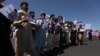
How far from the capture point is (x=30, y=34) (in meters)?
8.45

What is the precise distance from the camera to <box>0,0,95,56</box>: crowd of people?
579 cm

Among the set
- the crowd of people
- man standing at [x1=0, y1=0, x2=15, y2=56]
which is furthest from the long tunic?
man standing at [x1=0, y1=0, x2=15, y2=56]

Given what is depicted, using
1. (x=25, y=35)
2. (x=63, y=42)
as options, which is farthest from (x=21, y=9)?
(x=63, y=42)

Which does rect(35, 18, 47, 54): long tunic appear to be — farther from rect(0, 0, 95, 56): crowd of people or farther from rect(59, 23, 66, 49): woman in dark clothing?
rect(59, 23, 66, 49): woman in dark clothing

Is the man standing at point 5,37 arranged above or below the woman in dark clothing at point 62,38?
above

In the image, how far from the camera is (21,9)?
29.0 ft

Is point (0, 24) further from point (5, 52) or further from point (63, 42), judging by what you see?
point (63, 42)

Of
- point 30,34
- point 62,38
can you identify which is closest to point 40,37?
point 30,34

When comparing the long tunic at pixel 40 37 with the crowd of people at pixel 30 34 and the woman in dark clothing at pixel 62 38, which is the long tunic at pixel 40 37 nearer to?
the crowd of people at pixel 30 34

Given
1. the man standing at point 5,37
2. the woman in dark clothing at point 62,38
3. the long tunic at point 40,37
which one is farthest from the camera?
the woman in dark clothing at point 62,38

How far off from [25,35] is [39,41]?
11.0ft

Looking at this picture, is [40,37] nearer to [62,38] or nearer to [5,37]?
[5,37]

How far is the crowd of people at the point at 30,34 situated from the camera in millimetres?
5785

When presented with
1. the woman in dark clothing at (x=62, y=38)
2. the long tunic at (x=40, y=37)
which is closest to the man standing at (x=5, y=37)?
the long tunic at (x=40, y=37)
